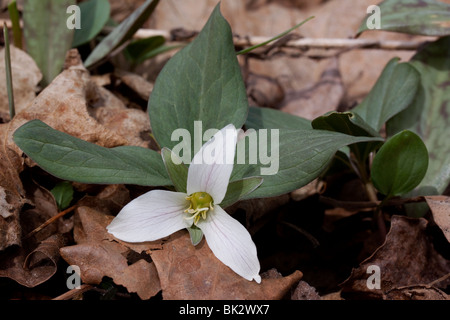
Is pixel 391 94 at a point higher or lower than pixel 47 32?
lower

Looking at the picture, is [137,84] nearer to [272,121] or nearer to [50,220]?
[272,121]

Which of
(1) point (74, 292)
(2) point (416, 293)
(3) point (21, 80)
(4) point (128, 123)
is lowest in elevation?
(2) point (416, 293)

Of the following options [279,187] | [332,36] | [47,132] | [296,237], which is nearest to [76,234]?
[47,132]

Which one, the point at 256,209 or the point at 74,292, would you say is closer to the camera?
the point at 74,292

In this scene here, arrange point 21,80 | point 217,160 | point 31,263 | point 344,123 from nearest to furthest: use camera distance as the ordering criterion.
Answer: point 217,160
point 31,263
point 344,123
point 21,80

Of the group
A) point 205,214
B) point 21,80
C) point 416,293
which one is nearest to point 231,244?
point 205,214
